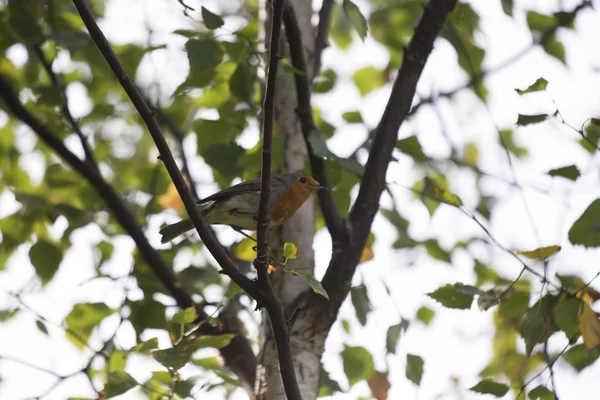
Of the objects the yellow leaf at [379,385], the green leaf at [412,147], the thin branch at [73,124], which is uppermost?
the thin branch at [73,124]

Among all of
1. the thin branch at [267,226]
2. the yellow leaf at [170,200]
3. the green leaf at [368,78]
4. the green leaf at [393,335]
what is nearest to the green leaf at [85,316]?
the yellow leaf at [170,200]

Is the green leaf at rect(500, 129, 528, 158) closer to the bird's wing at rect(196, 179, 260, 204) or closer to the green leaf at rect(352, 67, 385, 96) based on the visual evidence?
the green leaf at rect(352, 67, 385, 96)

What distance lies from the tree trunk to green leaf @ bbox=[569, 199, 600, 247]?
138 centimetres

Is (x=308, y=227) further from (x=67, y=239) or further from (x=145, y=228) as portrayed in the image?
(x=67, y=239)

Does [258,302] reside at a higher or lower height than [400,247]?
lower

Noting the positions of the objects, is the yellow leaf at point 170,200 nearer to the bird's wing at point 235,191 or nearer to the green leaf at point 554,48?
the bird's wing at point 235,191

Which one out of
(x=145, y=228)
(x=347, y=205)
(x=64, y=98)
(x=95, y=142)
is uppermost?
(x=95, y=142)

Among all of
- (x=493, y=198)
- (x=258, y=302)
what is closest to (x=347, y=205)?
(x=258, y=302)

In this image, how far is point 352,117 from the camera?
5.05m

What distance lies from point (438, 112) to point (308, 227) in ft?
6.74

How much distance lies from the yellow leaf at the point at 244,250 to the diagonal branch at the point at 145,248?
1.46 feet

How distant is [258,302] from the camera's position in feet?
9.54

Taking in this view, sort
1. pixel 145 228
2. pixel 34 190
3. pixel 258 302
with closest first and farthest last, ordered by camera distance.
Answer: pixel 258 302
pixel 145 228
pixel 34 190

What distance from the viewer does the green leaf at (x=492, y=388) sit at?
137 inches
